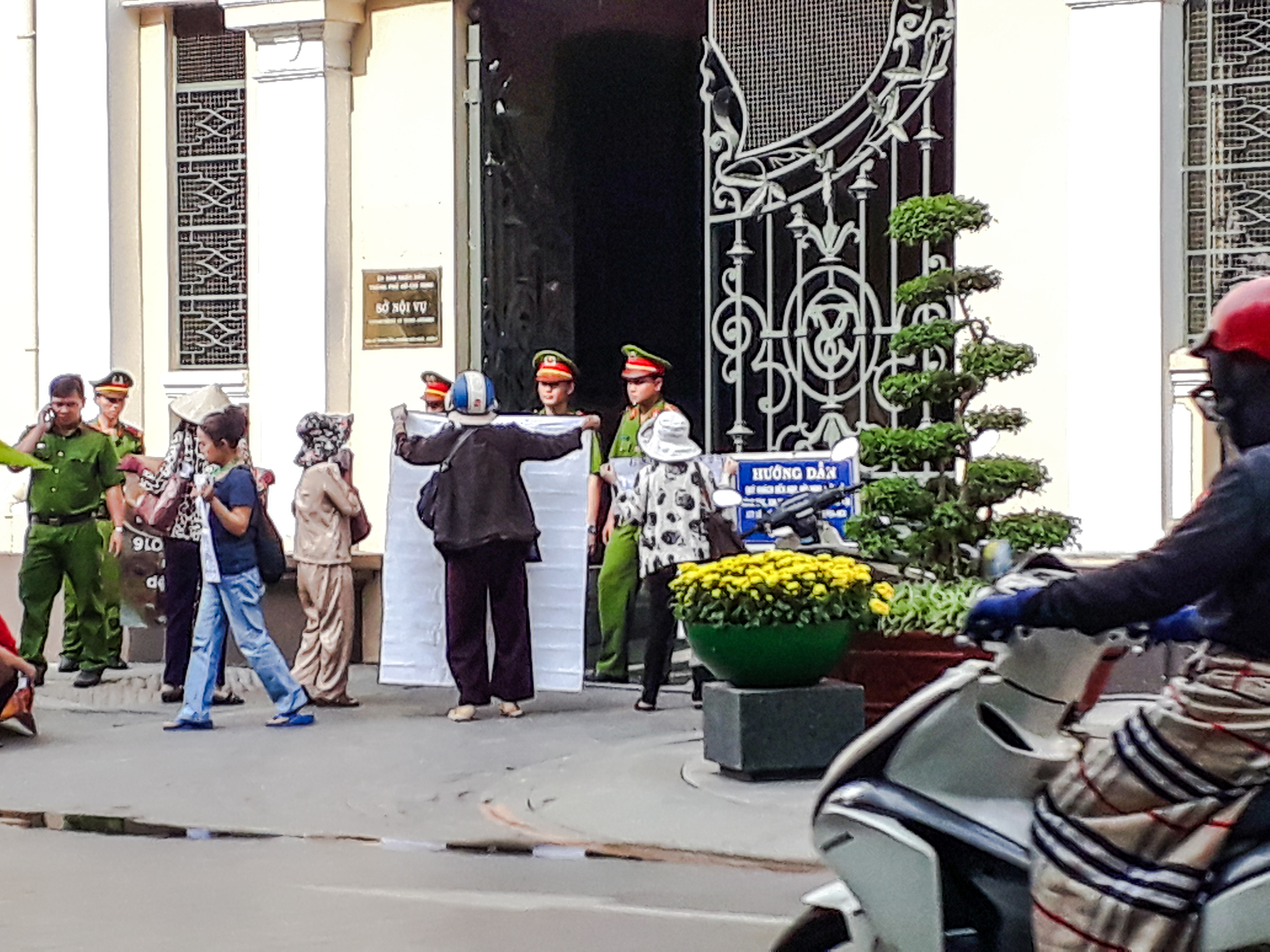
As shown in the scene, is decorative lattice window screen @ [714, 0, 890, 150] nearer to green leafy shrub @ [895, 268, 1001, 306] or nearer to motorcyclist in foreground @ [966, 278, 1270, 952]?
green leafy shrub @ [895, 268, 1001, 306]

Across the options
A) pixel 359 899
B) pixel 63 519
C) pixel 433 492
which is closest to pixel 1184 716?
pixel 359 899

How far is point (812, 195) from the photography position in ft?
43.1

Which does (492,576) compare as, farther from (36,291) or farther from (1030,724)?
(1030,724)

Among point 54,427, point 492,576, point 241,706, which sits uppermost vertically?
point 54,427

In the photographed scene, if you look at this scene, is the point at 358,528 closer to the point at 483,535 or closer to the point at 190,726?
the point at 483,535

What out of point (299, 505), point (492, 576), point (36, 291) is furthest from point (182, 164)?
point (492, 576)

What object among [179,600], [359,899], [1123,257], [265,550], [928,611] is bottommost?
[359,899]

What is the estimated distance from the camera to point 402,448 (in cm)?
1179

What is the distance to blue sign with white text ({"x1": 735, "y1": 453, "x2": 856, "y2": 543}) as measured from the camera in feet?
40.7

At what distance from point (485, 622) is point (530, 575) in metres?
0.48

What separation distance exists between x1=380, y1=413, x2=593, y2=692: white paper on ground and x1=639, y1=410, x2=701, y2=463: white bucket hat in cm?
42

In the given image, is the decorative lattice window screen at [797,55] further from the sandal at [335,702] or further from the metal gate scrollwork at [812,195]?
the sandal at [335,702]

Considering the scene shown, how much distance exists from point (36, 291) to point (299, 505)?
3.87 m

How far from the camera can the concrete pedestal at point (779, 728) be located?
900 cm
